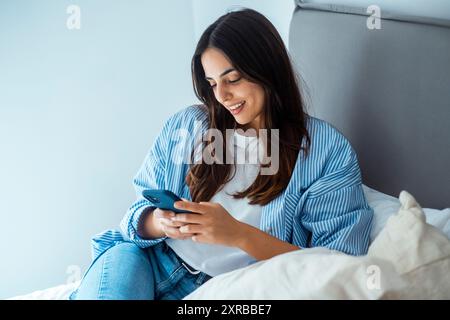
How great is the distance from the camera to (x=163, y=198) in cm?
112

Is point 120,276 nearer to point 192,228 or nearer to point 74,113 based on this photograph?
point 192,228

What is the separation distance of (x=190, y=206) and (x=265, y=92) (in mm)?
367

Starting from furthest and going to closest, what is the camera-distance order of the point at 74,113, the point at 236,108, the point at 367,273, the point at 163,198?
the point at 74,113 → the point at 236,108 → the point at 163,198 → the point at 367,273

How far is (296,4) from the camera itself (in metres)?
1.61

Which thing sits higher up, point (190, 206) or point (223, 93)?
point (223, 93)

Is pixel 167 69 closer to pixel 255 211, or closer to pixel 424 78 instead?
pixel 255 211

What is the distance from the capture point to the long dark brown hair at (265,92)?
1.29 m

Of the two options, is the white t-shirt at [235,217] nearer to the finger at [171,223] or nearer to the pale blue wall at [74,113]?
the finger at [171,223]

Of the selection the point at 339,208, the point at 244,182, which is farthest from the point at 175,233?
the point at 339,208

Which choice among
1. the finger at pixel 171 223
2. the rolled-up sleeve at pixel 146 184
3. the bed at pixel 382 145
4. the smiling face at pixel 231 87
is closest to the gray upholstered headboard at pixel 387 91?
the bed at pixel 382 145

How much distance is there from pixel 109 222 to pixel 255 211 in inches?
29.5

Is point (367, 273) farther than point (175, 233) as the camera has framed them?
No

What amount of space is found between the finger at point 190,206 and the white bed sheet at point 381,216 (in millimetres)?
381

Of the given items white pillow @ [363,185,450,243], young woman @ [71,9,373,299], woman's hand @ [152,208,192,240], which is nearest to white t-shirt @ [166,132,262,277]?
young woman @ [71,9,373,299]
